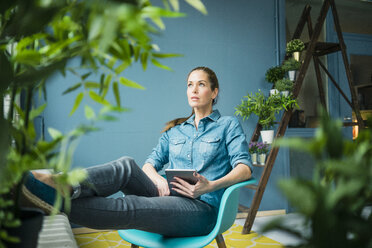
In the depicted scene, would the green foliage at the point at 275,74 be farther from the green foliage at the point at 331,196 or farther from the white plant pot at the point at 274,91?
the green foliage at the point at 331,196

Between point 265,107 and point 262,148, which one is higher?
point 265,107

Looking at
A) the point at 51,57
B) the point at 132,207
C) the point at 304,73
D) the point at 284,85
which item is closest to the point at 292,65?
the point at 304,73

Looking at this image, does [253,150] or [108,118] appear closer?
[108,118]

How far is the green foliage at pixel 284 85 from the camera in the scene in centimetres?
315

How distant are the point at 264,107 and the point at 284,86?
27cm

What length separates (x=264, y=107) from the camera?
3.15 meters

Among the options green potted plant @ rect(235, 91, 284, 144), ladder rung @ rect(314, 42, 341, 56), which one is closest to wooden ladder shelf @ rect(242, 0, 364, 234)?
ladder rung @ rect(314, 42, 341, 56)

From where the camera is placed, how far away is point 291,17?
370 cm

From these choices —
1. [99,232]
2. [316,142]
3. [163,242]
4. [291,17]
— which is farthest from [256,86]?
[316,142]

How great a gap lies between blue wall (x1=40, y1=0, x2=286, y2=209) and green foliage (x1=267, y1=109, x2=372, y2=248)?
273 centimetres

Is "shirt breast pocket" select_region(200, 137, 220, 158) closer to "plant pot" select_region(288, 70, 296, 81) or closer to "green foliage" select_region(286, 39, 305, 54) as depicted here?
"plant pot" select_region(288, 70, 296, 81)

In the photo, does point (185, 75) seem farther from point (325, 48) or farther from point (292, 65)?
point (325, 48)

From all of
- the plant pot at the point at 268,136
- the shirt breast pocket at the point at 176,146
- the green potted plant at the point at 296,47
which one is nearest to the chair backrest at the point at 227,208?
the shirt breast pocket at the point at 176,146

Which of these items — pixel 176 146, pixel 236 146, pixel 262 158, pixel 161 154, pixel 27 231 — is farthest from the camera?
pixel 262 158
